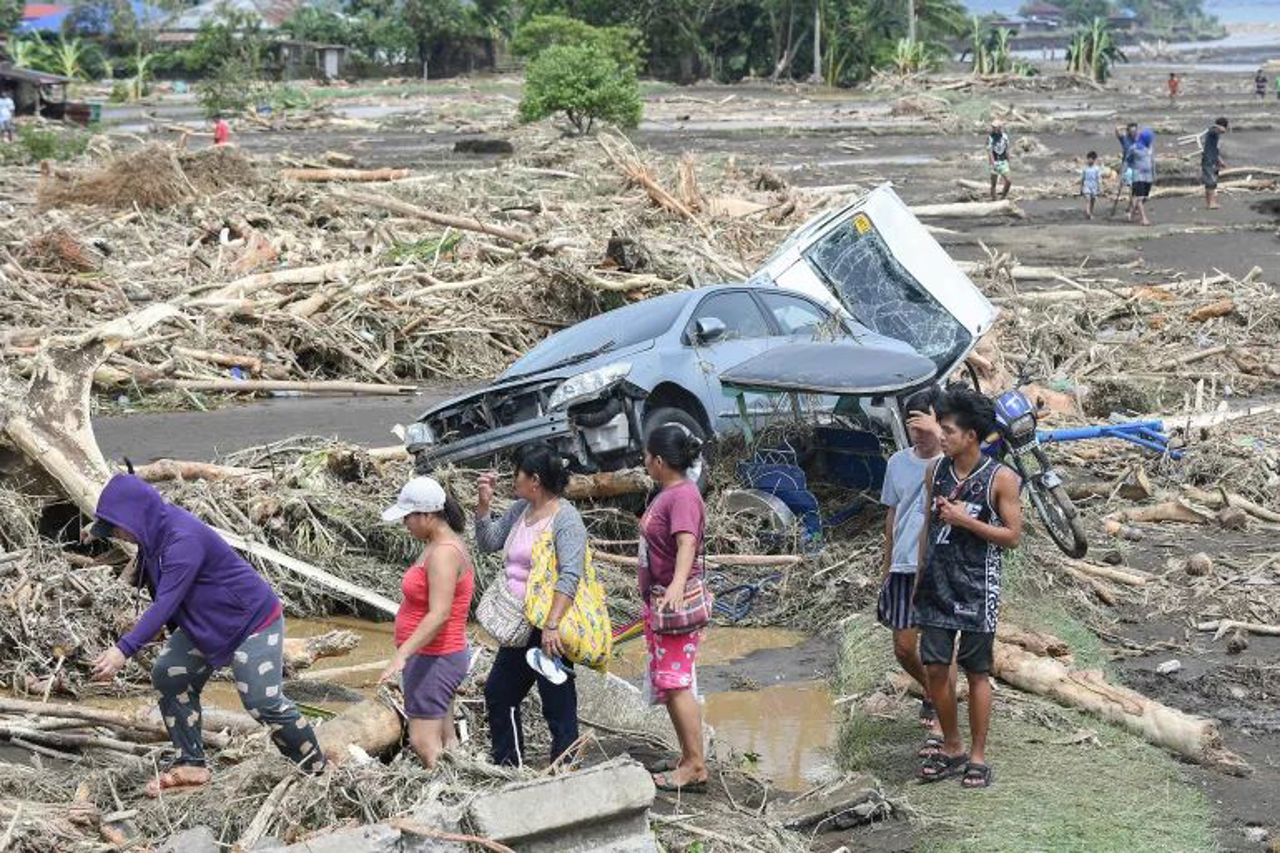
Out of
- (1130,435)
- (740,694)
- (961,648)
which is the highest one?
(961,648)

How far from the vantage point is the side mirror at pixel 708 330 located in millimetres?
13078

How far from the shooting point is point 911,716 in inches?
356

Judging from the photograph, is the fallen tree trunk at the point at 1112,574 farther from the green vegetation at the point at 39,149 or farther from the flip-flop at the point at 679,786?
the green vegetation at the point at 39,149

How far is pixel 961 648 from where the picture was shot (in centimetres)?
797

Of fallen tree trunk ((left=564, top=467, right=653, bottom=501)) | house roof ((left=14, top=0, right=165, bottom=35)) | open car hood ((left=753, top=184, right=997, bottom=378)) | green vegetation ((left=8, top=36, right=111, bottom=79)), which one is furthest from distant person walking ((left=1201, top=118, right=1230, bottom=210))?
house roof ((left=14, top=0, right=165, bottom=35))

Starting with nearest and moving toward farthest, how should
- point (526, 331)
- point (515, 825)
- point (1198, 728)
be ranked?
point (515, 825), point (1198, 728), point (526, 331)

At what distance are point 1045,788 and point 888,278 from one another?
7238 mm

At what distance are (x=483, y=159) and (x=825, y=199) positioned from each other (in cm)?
1644

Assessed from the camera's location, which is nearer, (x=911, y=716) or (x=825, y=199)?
(x=911, y=716)

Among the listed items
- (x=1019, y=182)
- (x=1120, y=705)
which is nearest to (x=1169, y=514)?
(x=1120, y=705)

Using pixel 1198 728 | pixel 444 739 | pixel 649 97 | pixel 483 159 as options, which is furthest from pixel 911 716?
pixel 649 97

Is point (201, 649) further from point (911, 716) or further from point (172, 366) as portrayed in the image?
point (172, 366)

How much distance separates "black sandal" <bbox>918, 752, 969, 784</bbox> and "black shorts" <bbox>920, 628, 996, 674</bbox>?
45 centimetres

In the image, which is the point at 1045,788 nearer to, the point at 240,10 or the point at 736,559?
the point at 736,559
